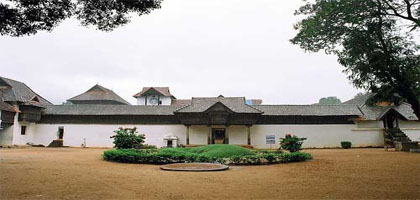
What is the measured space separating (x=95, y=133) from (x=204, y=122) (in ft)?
35.7

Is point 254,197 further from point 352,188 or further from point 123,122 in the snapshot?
point 123,122

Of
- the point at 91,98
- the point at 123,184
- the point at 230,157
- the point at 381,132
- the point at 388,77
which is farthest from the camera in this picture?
the point at 91,98

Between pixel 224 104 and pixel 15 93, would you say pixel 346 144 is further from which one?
pixel 15 93

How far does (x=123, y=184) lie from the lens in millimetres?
8578

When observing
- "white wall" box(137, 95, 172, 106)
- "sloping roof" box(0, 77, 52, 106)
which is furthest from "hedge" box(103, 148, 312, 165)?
"white wall" box(137, 95, 172, 106)

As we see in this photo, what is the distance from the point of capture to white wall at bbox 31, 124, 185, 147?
30000 mm

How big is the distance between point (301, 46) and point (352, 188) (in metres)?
4.88

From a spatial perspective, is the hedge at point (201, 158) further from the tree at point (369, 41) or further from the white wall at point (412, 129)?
the white wall at point (412, 129)

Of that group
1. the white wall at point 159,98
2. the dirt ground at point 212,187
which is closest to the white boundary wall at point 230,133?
the dirt ground at point 212,187

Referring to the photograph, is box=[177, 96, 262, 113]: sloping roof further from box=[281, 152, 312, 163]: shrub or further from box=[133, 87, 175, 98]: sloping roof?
box=[133, 87, 175, 98]: sloping roof

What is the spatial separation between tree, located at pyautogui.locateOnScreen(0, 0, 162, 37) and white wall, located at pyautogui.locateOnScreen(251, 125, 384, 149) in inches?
908

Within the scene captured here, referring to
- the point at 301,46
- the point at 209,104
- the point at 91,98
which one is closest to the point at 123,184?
→ the point at 301,46

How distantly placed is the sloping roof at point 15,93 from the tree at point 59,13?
25.1 meters

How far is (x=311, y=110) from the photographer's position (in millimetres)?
30203
